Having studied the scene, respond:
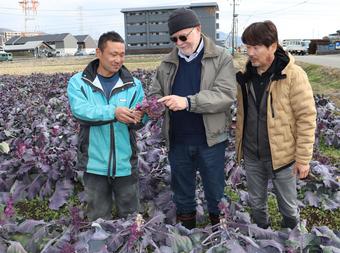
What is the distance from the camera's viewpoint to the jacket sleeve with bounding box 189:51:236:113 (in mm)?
3225

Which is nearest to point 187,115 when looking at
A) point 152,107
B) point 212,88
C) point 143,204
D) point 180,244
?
point 212,88

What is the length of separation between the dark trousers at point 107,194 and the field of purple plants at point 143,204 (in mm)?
132

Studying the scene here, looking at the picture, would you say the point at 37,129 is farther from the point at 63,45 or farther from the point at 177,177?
the point at 63,45

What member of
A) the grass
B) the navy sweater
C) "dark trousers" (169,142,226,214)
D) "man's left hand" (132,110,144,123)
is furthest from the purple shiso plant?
the grass

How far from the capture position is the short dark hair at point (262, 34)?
308 centimetres

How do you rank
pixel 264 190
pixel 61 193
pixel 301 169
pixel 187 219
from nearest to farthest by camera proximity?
pixel 301 169
pixel 264 190
pixel 187 219
pixel 61 193

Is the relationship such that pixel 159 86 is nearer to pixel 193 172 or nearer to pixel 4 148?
pixel 193 172

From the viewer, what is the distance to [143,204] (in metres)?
4.46

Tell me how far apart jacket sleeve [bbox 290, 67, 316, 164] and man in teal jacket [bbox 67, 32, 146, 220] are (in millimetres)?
1034

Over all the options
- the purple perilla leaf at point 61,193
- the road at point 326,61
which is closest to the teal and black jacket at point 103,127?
the purple perilla leaf at point 61,193

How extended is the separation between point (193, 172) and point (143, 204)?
0.91m

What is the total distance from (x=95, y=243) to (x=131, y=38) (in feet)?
259

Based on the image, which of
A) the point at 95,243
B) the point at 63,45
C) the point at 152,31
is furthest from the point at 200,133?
the point at 63,45

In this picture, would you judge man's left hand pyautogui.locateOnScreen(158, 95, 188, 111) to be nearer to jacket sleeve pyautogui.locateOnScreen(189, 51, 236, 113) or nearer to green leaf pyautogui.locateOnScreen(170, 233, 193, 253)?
jacket sleeve pyautogui.locateOnScreen(189, 51, 236, 113)
